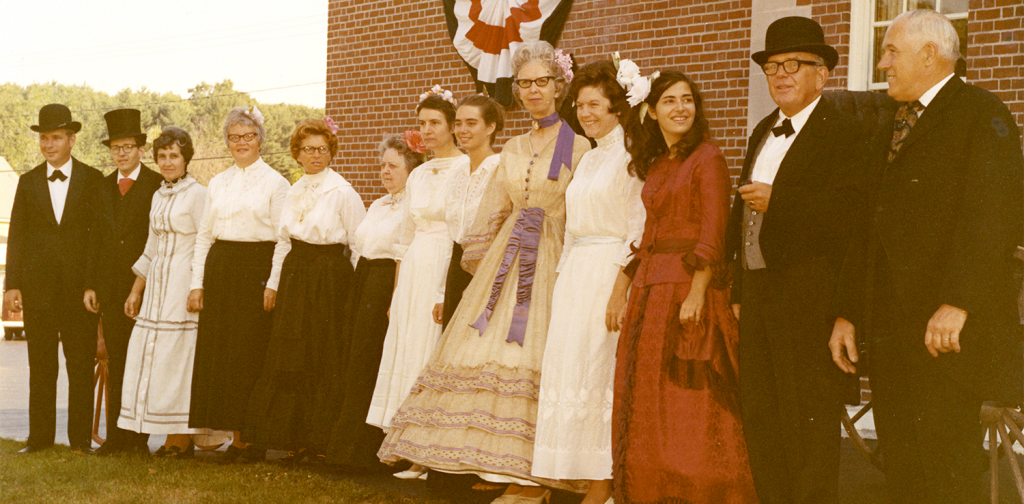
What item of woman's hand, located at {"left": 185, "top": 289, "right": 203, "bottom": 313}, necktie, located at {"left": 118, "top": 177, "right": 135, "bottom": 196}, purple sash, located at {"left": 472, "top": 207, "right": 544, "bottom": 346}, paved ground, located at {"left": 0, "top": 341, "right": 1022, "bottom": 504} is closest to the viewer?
purple sash, located at {"left": 472, "top": 207, "right": 544, "bottom": 346}

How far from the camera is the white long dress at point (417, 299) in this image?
4.95 m

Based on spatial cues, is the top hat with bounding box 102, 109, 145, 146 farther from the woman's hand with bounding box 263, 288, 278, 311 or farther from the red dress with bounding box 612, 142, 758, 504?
the red dress with bounding box 612, 142, 758, 504

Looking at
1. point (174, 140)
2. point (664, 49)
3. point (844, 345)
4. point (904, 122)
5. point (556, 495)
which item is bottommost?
point (556, 495)

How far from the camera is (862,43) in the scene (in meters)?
6.38

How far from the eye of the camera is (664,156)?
3.86 metres

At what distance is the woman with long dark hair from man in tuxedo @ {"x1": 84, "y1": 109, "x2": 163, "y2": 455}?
355cm

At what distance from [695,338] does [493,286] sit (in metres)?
1.08

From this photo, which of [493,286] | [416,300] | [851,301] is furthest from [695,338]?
[416,300]

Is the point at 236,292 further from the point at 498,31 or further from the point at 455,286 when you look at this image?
the point at 498,31

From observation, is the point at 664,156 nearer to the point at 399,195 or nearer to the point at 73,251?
the point at 399,195

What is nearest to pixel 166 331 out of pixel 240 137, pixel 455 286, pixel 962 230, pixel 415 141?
pixel 240 137

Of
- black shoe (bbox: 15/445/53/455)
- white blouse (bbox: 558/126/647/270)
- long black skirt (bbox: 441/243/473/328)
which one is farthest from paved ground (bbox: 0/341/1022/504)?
white blouse (bbox: 558/126/647/270)

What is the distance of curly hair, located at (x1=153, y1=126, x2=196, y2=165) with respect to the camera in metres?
5.77

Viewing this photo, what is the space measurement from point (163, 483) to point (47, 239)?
205 centimetres
